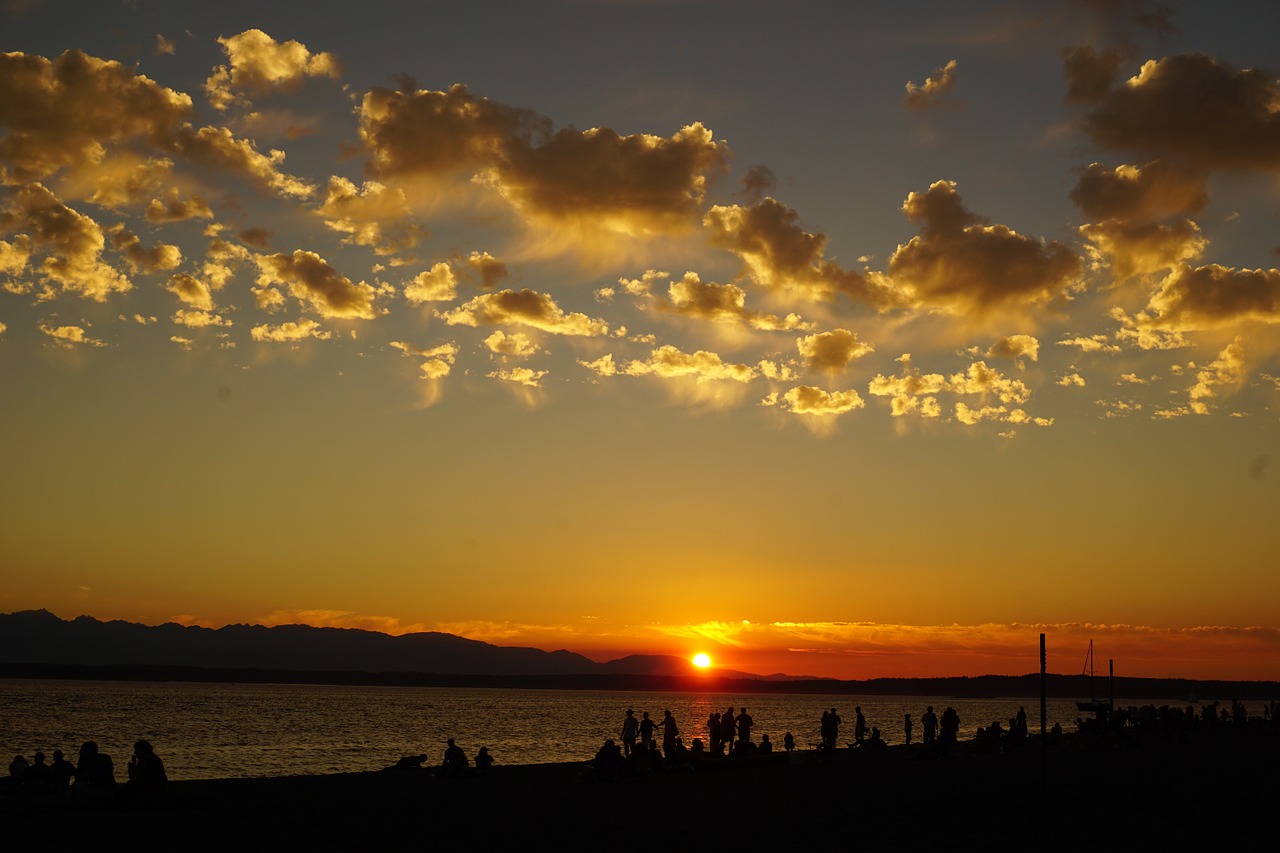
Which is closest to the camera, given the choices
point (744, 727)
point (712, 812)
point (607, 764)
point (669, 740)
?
point (712, 812)

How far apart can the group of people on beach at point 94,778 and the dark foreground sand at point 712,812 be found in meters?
0.39

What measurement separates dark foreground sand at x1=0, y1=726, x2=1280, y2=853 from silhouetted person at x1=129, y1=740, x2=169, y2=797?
0.37 m

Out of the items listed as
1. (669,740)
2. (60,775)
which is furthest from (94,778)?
(669,740)

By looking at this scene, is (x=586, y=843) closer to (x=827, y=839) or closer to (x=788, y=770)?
(x=827, y=839)

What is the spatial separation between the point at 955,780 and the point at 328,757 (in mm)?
32613

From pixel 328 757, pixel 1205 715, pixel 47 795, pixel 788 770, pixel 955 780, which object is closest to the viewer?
pixel 47 795

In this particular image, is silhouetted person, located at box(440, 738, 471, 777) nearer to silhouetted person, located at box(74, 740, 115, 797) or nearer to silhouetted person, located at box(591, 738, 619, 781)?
silhouetted person, located at box(591, 738, 619, 781)

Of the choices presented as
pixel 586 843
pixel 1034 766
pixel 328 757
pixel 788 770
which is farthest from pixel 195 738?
pixel 586 843

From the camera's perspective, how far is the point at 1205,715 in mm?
61219

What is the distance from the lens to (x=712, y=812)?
2027cm

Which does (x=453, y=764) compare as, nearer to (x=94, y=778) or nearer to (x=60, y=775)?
(x=60, y=775)

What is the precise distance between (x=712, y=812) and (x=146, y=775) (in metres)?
9.92

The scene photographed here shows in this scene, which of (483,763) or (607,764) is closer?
(607,764)

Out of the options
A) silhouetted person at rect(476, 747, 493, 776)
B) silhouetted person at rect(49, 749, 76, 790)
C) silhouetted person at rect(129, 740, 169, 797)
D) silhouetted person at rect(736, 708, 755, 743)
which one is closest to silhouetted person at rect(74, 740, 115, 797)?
silhouetted person at rect(129, 740, 169, 797)
